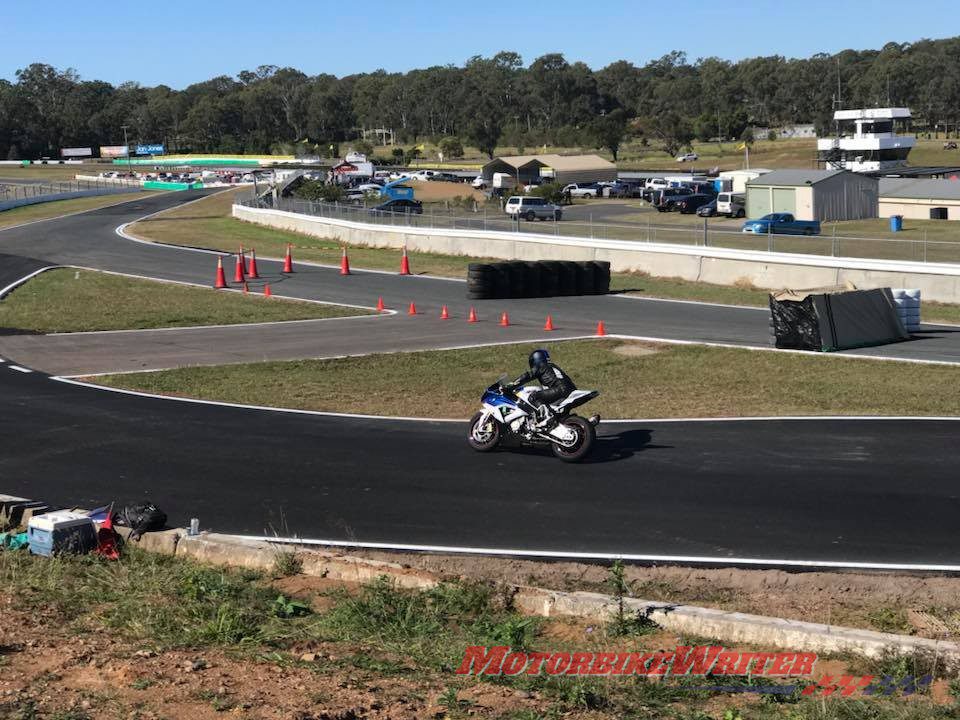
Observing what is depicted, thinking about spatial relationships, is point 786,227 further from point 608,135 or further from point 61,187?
point 608,135

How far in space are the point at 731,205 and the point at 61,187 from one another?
71.2 meters

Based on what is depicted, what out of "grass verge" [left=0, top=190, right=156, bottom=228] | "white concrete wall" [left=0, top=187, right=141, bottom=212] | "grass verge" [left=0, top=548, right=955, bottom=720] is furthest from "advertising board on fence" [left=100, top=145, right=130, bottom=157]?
"grass verge" [left=0, top=548, right=955, bottom=720]

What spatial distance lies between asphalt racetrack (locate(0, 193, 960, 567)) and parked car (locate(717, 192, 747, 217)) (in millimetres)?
55316

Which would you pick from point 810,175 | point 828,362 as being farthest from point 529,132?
point 828,362

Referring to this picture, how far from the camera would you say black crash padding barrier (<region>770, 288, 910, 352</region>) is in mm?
26797

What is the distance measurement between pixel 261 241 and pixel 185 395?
3481 cm

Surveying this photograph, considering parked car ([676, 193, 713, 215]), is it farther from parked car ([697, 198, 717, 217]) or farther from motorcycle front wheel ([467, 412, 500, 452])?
motorcycle front wheel ([467, 412, 500, 452])

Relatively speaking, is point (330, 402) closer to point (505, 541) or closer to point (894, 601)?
point (505, 541)

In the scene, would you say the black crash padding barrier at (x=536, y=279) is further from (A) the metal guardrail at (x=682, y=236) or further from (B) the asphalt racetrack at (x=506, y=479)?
(B) the asphalt racetrack at (x=506, y=479)

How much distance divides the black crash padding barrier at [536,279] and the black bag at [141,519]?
24.4 metres

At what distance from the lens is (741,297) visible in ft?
120

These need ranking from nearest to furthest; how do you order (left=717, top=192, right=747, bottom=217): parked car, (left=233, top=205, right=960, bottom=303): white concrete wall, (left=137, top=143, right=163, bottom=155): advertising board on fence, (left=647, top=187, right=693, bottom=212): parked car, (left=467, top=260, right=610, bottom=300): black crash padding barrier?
(left=233, top=205, right=960, bottom=303): white concrete wall → (left=467, top=260, right=610, bottom=300): black crash padding barrier → (left=717, top=192, right=747, bottom=217): parked car → (left=647, top=187, right=693, bottom=212): parked car → (left=137, top=143, right=163, bottom=155): advertising board on fence

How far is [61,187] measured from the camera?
11512cm

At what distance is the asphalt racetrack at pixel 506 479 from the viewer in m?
13.2
